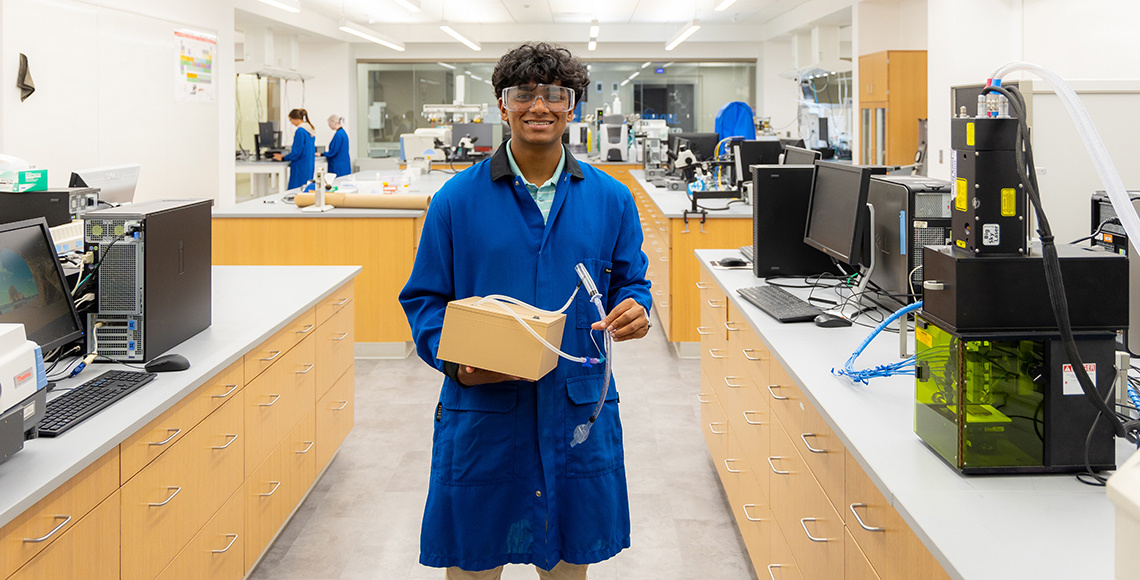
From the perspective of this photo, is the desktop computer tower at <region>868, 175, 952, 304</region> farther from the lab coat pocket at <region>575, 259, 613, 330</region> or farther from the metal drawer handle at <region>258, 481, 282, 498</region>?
the metal drawer handle at <region>258, 481, 282, 498</region>

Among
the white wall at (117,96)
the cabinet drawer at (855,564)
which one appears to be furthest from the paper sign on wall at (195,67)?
the cabinet drawer at (855,564)

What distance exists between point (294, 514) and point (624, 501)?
1.74 m

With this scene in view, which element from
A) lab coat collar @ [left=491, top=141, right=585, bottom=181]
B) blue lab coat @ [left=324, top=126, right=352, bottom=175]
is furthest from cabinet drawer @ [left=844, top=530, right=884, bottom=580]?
blue lab coat @ [left=324, top=126, right=352, bottom=175]

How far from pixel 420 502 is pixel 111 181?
5.20 feet

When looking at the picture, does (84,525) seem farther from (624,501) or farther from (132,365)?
(624,501)

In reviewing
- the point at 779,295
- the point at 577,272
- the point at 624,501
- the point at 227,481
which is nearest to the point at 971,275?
the point at 577,272

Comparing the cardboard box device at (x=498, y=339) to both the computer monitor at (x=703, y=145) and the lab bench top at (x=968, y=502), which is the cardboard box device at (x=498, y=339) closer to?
the lab bench top at (x=968, y=502)

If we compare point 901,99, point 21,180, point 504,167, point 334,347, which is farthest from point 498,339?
point 901,99

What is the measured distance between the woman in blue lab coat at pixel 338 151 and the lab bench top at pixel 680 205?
5016mm

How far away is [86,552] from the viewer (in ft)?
5.22

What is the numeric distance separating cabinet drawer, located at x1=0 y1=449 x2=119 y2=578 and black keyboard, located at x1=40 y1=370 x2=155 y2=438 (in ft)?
0.37

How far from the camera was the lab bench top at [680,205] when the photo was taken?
205 inches

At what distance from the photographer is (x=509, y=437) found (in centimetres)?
174

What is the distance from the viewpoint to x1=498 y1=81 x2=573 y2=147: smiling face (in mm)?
1730
